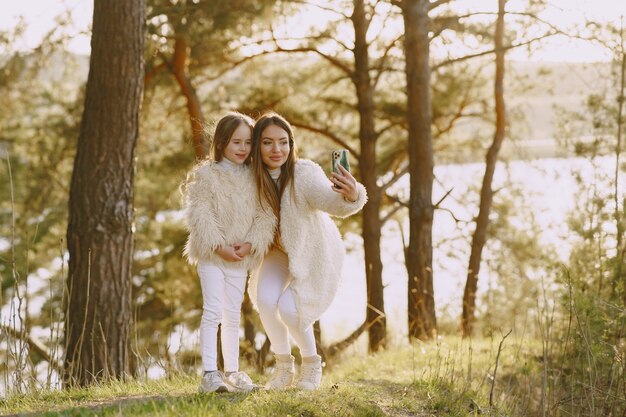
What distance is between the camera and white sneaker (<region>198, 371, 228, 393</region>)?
455cm

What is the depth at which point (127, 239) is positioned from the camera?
6.31 meters

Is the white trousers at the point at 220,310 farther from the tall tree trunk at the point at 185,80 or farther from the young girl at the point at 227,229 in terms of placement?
the tall tree trunk at the point at 185,80

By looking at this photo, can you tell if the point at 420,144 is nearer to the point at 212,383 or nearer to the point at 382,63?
the point at 382,63

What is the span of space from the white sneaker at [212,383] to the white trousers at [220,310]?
0.05m

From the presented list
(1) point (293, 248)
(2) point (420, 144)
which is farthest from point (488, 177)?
(1) point (293, 248)

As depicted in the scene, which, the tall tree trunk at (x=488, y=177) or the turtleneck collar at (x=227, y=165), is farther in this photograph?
the tall tree trunk at (x=488, y=177)

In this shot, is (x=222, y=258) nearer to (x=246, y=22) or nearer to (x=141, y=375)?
(x=141, y=375)

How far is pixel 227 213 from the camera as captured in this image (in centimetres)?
482

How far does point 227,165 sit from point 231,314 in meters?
0.85

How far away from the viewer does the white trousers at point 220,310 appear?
15.3 feet

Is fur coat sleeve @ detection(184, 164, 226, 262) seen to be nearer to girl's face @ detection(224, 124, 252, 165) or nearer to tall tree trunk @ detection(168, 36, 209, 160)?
girl's face @ detection(224, 124, 252, 165)

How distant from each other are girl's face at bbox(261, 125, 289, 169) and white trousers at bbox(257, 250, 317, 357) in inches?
21.4

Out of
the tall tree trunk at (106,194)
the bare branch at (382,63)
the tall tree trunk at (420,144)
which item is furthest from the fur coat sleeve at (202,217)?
the bare branch at (382,63)

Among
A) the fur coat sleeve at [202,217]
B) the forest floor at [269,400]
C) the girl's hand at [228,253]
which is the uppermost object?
the fur coat sleeve at [202,217]
